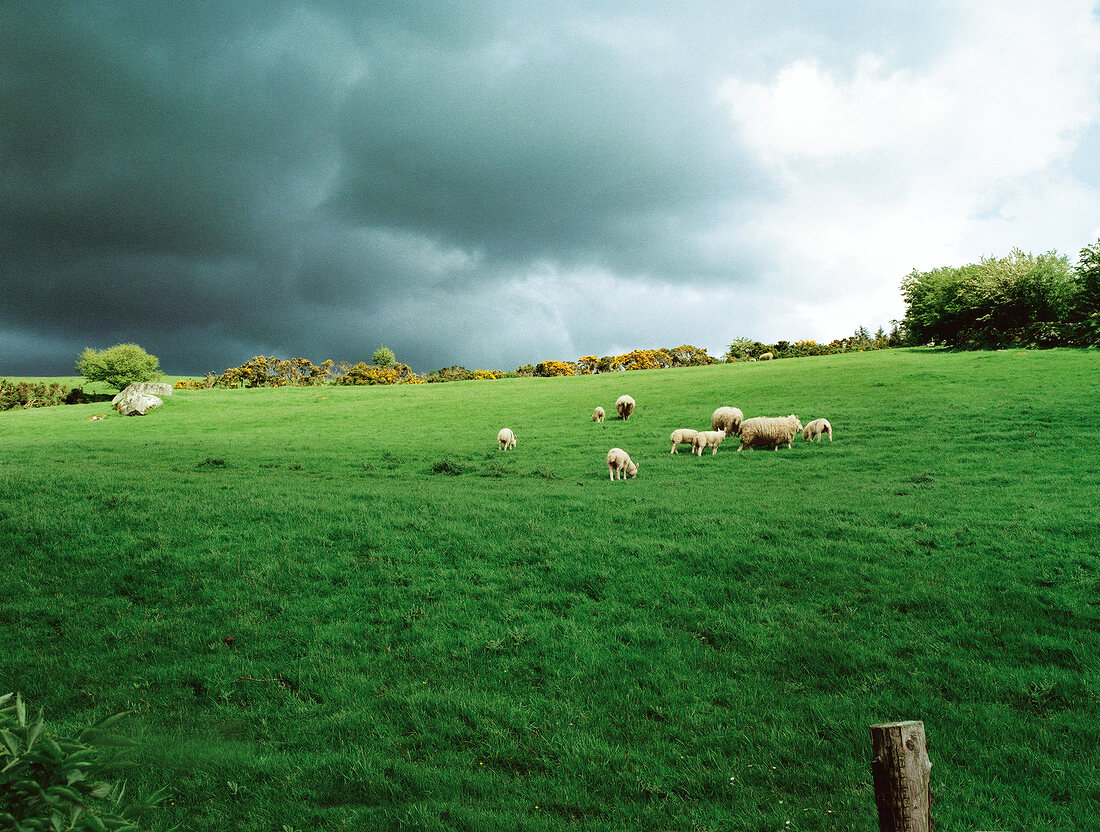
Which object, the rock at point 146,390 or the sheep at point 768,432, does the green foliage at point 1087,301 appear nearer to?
the sheep at point 768,432

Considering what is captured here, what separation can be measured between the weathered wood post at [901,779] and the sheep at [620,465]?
17.3m

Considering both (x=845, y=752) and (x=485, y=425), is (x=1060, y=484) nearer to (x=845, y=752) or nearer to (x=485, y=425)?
(x=845, y=752)

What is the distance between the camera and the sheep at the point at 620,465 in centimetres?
2095

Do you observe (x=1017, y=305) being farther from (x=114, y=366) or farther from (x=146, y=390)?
(x=114, y=366)

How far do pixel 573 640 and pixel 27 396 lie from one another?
83649 millimetres

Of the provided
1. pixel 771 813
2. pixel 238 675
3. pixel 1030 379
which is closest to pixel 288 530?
pixel 238 675

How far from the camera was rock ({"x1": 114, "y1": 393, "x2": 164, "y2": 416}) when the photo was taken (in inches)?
1829

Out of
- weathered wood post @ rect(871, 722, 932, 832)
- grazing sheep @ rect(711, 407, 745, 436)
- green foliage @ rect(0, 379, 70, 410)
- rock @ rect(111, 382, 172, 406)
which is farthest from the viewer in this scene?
green foliage @ rect(0, 379, 70, 410)

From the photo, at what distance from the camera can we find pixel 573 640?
8930mm

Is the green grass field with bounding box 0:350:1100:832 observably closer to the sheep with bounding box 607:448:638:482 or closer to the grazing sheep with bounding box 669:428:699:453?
the sheep with bounding box 607:448:638:482

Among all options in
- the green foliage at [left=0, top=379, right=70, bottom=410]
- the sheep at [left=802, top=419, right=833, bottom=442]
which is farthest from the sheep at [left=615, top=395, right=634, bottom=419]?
the green foliage at [left=0, top=379, right=70, bottom=410]

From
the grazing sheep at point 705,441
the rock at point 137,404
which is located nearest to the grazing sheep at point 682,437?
the grazing sheep at point 705,441

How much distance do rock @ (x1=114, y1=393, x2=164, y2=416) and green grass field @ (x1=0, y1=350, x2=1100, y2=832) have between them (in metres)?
34.6

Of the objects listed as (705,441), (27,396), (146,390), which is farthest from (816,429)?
(27,396)
